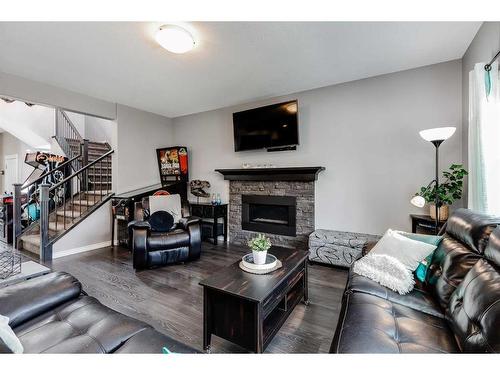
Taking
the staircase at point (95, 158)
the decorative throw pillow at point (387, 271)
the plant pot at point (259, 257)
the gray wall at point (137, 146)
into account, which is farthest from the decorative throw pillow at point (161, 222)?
the staircase at point (95, 158)

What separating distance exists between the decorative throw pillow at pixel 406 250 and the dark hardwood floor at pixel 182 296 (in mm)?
707

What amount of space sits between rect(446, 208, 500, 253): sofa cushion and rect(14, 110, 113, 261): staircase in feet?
16.1

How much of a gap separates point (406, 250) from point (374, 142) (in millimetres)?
1938

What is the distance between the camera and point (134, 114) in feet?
15.3

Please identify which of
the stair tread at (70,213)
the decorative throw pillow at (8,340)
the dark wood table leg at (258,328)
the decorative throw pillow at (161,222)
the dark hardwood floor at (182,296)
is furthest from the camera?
the stair tread at (70,213)

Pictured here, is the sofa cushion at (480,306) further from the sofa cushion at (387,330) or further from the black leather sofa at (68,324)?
Result: the black leather sofa at (68,324)

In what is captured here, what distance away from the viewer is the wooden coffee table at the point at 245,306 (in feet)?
4.60

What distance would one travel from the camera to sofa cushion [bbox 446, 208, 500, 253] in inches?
55.7

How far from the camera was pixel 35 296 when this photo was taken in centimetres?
129

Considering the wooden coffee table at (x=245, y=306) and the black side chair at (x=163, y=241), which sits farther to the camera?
the black side chair at (x=163, y=241)

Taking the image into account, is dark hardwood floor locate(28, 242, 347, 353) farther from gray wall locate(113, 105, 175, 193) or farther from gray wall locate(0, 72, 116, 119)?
gray wall locate(0, 72, 116, 119)

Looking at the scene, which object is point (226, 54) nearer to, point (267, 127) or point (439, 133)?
point (267, 127)

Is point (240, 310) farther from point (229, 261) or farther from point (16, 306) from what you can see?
point (229, 261)
